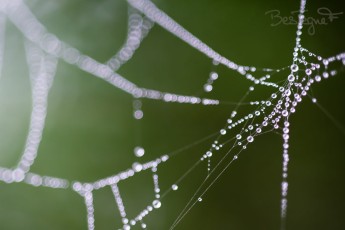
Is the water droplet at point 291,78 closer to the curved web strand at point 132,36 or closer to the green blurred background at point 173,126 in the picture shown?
the green blurred background at point 173,126

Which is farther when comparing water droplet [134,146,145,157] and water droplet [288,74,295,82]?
water droplet [134,146,145,157]

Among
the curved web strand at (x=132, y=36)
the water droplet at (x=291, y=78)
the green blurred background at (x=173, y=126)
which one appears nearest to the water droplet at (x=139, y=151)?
the green blurred background at (x=173, y=126)

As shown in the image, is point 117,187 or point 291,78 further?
point 117,187

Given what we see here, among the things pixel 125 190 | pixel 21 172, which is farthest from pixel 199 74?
pixel 21 172

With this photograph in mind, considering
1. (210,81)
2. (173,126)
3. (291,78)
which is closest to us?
(291,78)

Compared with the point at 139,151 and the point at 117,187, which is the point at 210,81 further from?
the point at 117,187

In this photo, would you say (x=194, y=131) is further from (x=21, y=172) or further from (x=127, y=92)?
(x=21, y=172)

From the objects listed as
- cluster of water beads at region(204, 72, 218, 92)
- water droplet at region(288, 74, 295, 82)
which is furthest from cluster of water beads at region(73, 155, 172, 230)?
water droplet at region(288, 74, 295, 82)

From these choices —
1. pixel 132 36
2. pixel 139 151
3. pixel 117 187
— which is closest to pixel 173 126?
pixel 139 151

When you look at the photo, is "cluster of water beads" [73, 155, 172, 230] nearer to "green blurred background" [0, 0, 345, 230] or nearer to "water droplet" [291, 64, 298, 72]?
"green blurred background" [0, 0, 345, 230]
